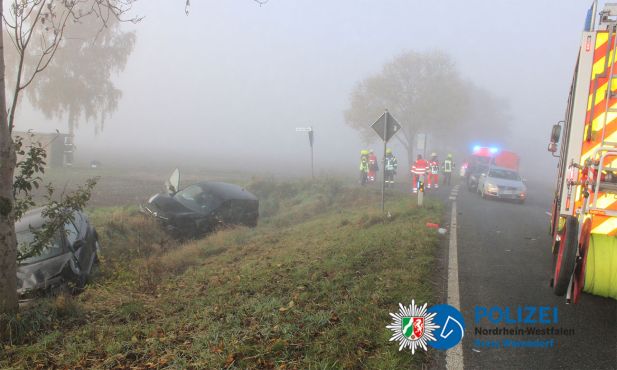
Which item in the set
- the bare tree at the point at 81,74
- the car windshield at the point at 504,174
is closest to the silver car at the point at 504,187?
the car windshield at the point at 504,174

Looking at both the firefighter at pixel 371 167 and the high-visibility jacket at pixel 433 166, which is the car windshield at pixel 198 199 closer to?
the firefighter at pixel 371 167

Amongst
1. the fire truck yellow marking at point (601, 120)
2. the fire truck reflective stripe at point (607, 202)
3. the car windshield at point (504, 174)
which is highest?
the fire truck yellow marking at point (601, 120)

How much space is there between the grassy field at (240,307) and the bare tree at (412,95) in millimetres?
30753

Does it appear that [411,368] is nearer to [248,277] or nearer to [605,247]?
[605,247]

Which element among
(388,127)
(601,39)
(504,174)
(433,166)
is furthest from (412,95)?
(601,39)

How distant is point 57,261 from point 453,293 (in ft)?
17.3

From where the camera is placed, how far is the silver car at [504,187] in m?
17.5

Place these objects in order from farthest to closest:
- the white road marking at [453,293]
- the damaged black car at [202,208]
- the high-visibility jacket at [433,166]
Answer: the high-visibility jacket at [433,166] < the damaged black car at [202,208] < the white road marking at [453,293]

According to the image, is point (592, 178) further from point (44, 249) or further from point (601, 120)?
point (44, 249)

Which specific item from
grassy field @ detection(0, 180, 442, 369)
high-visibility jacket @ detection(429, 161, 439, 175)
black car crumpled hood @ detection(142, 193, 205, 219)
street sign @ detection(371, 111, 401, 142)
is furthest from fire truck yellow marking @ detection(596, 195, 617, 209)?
high-visibility jacket @ detection(429, 161, 439, 175)

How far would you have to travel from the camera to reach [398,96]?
3891 cm

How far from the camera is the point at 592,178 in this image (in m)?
4.01

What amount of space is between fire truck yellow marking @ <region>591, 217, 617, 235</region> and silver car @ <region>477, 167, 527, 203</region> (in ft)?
46.6

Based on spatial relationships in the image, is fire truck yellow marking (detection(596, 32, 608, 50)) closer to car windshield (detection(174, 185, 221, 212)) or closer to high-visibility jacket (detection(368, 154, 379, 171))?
car windshield (detection(174, 185, 221, 212))
